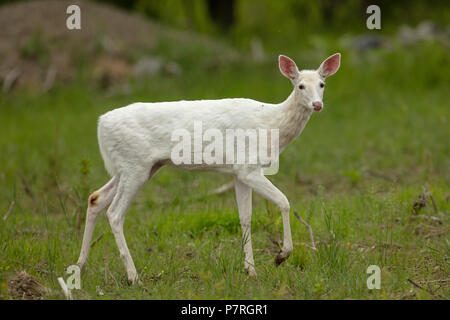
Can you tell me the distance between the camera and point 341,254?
5246 mm

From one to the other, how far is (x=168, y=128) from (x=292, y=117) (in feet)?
3.41

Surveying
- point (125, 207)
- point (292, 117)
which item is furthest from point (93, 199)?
point (292, 117)

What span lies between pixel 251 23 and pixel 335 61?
1595 cm

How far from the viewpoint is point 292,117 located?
523cm

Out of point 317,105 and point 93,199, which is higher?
point 317,105

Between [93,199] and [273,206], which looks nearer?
[93,199]

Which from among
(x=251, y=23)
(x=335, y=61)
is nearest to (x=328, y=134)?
(x=335, y=61)

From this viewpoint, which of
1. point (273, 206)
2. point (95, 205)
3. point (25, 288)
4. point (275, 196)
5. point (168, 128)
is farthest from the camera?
point (273, 206)

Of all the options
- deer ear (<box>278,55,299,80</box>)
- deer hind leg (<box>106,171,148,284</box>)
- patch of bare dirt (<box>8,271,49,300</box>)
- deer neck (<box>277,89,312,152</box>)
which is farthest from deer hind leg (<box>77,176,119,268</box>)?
deer ear (<box>278,55,299,80</box>)

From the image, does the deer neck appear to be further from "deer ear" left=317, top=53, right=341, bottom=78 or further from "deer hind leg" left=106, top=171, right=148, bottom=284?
"deer hind leg" left=106, top=171, right=148, bottom=284

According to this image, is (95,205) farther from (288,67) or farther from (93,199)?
(288,67)

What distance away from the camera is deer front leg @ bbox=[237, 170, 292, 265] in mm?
4973

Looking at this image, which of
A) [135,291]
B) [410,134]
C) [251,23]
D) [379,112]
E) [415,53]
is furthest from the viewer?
[251,23]
